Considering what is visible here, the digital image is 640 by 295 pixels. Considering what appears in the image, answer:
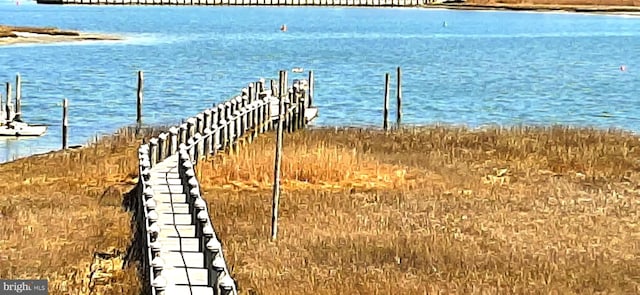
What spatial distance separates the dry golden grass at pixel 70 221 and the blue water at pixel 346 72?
9594mm

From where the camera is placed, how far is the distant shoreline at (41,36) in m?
80.9

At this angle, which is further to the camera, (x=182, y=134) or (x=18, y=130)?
(x=18, y=130)

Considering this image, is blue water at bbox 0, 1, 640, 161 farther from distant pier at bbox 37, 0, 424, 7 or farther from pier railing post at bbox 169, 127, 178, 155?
distant pier at bbox 37, 0, 424, 7

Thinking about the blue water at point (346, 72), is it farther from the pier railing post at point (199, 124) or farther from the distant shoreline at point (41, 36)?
the pier railing post at point (199, 124)

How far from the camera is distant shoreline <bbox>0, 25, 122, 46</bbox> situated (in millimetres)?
80938

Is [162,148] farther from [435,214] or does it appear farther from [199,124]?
[435,214]

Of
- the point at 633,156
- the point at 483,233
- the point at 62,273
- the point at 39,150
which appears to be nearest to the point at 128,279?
the point at 62,273

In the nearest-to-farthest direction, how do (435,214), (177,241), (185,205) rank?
1. (177,241)
2. (185,205)
3. (435,214)

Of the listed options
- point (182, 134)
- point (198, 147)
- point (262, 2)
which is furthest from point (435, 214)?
point (262, 2)

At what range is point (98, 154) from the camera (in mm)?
26406

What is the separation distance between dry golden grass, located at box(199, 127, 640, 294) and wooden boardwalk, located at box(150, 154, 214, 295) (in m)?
0.81

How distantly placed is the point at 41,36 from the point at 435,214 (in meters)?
71.8

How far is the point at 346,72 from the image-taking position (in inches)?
2520

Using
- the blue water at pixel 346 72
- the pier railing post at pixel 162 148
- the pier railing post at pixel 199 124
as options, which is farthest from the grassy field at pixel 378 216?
the blue water at pixel 346 72
